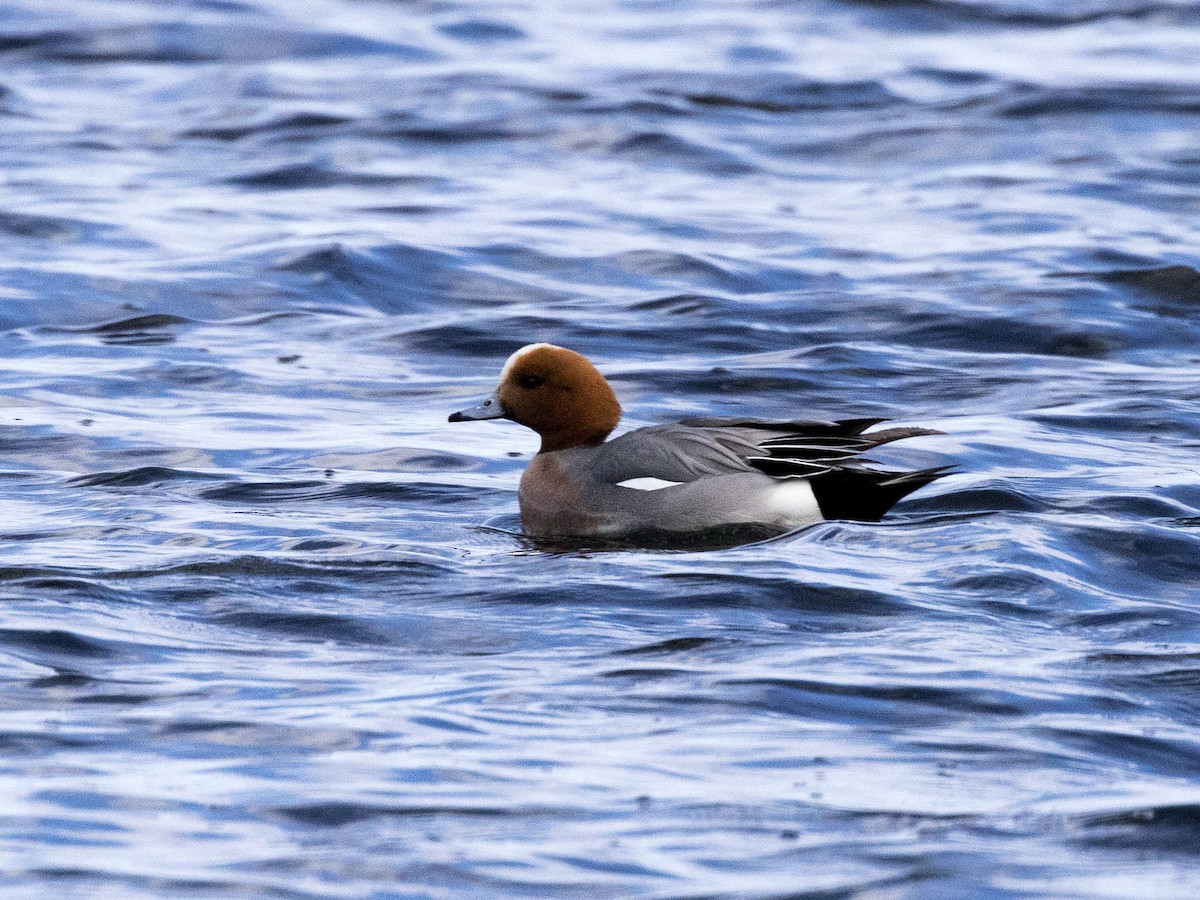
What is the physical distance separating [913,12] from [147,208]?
997 centimetres

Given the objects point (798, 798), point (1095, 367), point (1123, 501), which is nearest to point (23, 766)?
point (798, 798)

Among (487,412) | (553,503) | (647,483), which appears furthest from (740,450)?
(487,412)

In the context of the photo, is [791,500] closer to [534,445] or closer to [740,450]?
[740,450]

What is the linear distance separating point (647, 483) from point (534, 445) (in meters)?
1.95

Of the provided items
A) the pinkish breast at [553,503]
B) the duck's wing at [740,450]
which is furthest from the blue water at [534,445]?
the duck's wing at [740,450]

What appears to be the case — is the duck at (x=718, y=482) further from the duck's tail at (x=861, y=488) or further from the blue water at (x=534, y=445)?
the blue water at (x=534, y=445)

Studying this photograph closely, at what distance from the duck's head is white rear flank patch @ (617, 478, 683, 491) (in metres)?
0.51

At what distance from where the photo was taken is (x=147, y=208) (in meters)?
14.6

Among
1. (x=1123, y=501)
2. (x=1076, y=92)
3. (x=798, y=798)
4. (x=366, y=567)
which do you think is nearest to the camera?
(x=798, y=798)

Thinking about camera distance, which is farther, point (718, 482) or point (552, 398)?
point (552, 398)

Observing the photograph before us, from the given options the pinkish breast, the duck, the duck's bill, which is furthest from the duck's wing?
the duck's bill

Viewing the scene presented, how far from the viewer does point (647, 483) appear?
7.90 m

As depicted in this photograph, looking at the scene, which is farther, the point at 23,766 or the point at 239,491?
the point at 239,491

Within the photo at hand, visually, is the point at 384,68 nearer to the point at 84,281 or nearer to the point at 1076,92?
the point at 1076,92
